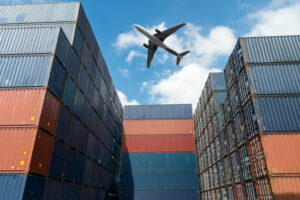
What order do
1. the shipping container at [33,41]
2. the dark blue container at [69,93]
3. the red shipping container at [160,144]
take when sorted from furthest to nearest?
the red shipping container at [160,144] → the dark blue container at [69,93] → the shipping container at [33,41]

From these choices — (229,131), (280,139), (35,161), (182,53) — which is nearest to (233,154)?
(229,131)

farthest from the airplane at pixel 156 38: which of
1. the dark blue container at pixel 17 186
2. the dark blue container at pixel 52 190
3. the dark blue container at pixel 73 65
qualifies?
the dark blue container at pixel 17 186

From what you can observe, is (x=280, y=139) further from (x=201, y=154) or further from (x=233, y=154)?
(x=201, y=154)

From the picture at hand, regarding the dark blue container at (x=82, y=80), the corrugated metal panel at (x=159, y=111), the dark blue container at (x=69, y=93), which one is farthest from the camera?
the corrugated metal panel at (x=159, y=111)

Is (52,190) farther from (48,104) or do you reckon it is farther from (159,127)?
(159,127)

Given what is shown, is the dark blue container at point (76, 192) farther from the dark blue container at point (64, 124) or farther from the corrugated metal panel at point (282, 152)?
the corrugated metal panel at point (282, 152)

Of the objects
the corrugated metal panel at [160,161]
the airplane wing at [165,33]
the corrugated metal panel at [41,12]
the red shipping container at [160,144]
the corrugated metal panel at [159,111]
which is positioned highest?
the airplane wing at [165,33]
